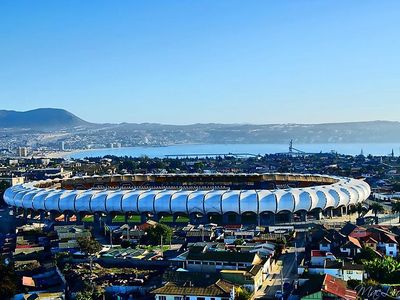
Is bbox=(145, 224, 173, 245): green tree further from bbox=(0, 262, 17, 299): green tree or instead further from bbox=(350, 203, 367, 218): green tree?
bbox=(350, 203, 367, 218): green tree

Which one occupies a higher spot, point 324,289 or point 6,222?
point 324,289

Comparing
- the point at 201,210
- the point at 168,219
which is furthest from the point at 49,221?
the point at 201,210

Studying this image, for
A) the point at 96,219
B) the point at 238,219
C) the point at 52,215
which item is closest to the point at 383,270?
the point at 238,219

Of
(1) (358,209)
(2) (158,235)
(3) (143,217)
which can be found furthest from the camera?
(1) (358,209)

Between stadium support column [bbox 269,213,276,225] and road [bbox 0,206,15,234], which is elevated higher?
stadium support column [bbox 269,213,276,225]

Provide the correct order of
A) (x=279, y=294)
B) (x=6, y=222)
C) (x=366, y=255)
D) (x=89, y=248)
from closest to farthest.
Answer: (x=279, y=294)
(x=366, y=255)
(x=89, y=248)
(x=6, y=222)

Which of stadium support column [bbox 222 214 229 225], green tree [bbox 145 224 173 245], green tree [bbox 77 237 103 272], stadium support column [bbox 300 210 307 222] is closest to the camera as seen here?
green tree [bbox 77 237 103 272]

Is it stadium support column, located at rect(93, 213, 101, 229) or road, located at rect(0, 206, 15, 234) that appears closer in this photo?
stadium support column, located at rect(93, 213, 101, 229)

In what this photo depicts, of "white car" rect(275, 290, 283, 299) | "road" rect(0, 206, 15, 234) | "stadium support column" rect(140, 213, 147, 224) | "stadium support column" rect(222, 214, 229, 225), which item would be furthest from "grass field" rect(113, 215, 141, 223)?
"white car" rect(275, 290, 283, 299)

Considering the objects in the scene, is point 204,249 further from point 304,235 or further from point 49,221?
point 49,221

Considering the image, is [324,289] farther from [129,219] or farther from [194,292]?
[129,219]

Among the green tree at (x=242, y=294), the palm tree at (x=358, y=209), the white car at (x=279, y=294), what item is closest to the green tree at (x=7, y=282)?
the green tree at (x=242, y=294)
